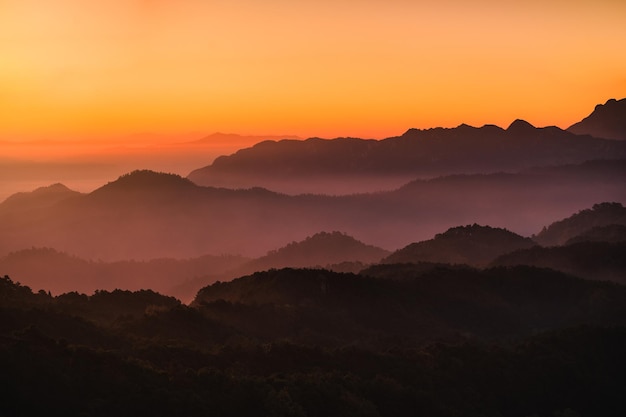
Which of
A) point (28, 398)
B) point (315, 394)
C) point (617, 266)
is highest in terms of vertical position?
point (28, 398)

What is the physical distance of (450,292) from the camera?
16550 centimetres

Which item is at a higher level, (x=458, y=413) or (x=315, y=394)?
(x=315, y=394)

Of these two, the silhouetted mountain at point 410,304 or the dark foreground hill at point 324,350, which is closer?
the dark foreground hill at point 324,350

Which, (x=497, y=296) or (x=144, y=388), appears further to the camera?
(x=497, y=296)

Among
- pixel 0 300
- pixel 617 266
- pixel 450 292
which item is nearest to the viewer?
pixel 0 300

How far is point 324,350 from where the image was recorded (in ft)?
317

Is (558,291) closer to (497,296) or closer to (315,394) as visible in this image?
(497,296)

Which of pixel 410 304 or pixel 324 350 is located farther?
pixel 410 304

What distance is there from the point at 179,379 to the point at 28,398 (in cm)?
1428

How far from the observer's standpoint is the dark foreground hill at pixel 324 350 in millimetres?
67562

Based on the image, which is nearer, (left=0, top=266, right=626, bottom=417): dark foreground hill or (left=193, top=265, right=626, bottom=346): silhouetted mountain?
(left=0, top=266, right=626, bottom=417): dark foreground hill

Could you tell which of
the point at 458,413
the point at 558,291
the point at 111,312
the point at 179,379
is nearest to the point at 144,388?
the point at 179,379

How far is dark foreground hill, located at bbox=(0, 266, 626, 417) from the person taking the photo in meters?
67.6

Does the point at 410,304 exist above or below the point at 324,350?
below
